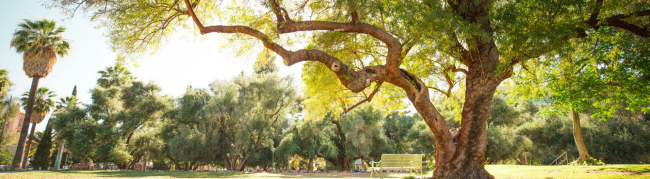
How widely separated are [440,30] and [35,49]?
29.3 m

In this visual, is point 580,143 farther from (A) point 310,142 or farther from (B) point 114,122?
(B) point 114,122

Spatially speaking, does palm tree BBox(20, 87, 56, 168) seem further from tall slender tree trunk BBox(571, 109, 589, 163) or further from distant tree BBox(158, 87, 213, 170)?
tall slender tree trunk BBox(571, 109, 589, 163)

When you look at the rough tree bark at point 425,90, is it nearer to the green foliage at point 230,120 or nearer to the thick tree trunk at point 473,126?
the thick tree trunk at point 473,126

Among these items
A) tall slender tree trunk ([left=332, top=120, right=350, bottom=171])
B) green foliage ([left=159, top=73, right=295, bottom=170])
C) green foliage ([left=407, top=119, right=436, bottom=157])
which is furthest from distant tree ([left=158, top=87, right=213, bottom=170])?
green foliage ([left=407, top=119, right=436, bottom=157])

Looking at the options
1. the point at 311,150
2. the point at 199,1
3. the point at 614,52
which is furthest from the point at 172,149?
the point at 614,52

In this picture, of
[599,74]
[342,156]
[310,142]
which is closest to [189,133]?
[310,142]

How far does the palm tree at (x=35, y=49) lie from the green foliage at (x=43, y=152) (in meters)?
5.16

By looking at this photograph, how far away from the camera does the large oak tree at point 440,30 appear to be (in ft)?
22.9

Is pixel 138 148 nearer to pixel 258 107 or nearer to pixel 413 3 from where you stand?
pixel 258 107

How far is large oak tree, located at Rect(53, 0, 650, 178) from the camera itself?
22.9 ft

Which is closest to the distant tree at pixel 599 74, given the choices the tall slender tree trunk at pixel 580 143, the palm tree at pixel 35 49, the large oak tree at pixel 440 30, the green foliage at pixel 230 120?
the large oak tree at pixel 440 30

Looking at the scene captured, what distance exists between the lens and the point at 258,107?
925 inches

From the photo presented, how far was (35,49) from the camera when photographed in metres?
22.8

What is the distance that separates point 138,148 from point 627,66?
3124 cm
